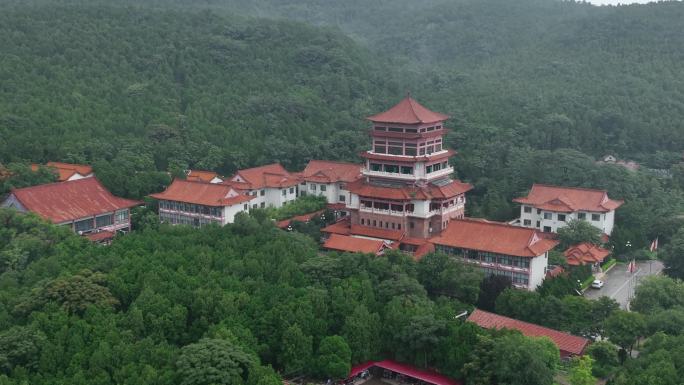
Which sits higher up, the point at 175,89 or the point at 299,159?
the point at 175,89

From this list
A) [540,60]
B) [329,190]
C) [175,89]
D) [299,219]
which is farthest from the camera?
[540,60]

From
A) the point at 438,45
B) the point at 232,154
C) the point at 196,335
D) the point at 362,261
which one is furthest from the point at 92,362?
the point at 438,45

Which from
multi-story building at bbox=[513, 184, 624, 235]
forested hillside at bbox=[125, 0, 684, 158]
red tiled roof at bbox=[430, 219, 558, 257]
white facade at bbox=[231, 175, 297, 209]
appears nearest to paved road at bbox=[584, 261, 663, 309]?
multi-story building at bbox=[513, 184, 624, 235]

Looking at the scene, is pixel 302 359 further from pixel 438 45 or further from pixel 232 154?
pixel 438 45

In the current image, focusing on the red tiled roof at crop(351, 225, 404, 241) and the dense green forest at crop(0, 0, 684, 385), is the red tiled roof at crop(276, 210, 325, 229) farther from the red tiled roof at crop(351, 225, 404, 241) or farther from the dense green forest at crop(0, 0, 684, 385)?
the dense green forest at crop(0, 0, 684, 385)

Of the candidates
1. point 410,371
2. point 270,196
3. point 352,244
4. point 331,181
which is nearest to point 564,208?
point 352,244

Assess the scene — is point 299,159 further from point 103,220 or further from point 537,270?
point 537,270

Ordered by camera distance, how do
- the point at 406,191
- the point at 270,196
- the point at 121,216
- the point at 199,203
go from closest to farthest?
the point at 406,191, the point at 121,216, the point at 199,203, the point at 270,196
